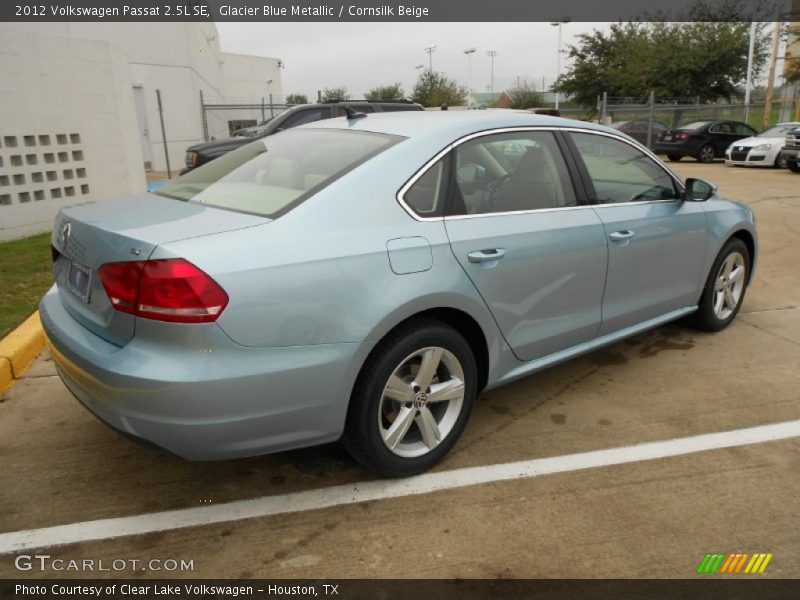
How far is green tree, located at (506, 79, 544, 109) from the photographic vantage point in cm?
4856

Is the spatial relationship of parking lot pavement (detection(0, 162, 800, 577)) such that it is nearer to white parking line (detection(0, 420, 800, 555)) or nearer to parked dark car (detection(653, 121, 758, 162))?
white parking line (detection(0, 420, 800, 555))

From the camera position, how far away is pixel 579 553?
8.14 feet

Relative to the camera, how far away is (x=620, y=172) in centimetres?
396

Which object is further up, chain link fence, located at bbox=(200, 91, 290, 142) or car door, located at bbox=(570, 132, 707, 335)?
chain link fence, located at bbox=(200, 91, 290, 142)

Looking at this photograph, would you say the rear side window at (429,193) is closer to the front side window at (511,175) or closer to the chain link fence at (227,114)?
the front side window at (511,175)

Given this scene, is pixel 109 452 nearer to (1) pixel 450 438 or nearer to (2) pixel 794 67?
(1) pixel 450 438

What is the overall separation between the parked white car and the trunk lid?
18360 mm

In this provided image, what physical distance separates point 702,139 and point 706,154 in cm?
56

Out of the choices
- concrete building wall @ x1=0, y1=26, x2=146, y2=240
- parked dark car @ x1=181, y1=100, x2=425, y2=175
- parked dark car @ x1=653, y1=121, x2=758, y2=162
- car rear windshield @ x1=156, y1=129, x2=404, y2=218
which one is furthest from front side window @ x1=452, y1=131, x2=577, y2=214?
parked dark car @ x1=653, y1=121, x2=758, y2=162

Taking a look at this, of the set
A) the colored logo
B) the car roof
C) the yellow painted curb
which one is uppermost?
the car roof

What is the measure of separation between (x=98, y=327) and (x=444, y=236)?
1.45m

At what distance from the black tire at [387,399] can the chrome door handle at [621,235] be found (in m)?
1.16
